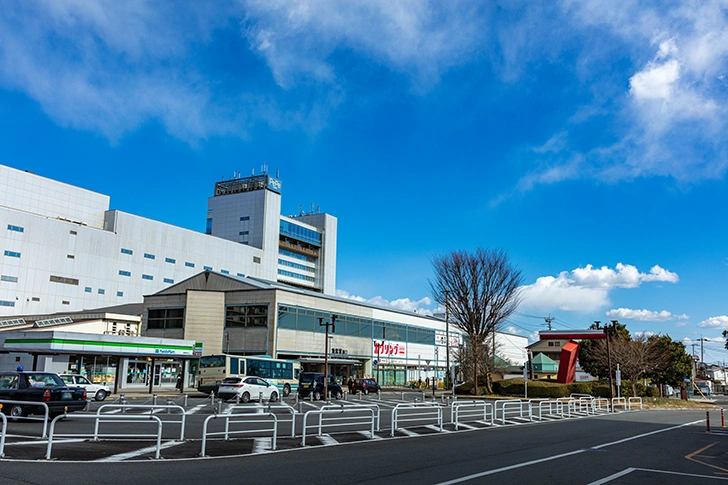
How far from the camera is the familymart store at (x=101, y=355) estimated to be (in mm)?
41750

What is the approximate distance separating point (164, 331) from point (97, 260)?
26100 millimetres

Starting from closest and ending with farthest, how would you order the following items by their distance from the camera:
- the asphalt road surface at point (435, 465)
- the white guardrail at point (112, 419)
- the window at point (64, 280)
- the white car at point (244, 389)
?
the asphalt road surface at point (435, 465) < the white guardrail at point (112, 419) < the white car at point (244, 389) < the window at point (64, 280)

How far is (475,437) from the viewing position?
17938mm

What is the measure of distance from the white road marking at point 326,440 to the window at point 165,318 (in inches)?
1829

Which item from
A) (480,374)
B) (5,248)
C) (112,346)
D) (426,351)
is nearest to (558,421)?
(480,374)

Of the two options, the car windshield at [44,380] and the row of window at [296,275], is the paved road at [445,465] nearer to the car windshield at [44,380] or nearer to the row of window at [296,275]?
the car windshield at [44,380]

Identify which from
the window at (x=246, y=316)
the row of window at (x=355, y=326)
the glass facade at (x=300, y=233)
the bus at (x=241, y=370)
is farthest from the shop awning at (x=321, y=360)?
the glass facade at (x=300, y=233)

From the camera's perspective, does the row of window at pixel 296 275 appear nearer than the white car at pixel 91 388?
No

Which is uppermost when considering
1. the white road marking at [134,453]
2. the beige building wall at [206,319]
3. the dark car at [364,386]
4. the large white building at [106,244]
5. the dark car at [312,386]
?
the large white building at [106,244]

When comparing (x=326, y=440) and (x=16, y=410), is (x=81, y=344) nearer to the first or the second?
(x=16, y=410)

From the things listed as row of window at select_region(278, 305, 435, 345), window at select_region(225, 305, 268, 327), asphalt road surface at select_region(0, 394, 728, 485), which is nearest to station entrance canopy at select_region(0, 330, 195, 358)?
window at select_region(225, 305, 268, 327)

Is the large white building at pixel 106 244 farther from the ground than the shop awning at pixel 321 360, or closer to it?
farther from the ground

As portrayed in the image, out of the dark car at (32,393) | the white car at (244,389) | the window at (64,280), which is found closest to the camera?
the dark car at (32,393)

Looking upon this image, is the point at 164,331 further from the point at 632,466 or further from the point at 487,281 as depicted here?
the point at 632,466
